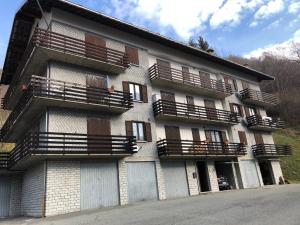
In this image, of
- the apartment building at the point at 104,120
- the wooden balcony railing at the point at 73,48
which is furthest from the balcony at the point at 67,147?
the wooden balcony railing at the point at 73,48

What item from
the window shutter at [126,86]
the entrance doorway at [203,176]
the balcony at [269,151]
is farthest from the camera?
the balcony at [269,151]

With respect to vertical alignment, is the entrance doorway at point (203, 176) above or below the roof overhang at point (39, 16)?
below

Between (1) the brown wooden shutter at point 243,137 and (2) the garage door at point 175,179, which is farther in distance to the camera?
(1) the brown wooden shutter at point 243,137

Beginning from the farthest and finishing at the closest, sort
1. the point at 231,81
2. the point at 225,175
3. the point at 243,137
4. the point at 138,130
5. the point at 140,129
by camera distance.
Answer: the point at 231,81 < the point at 243,137 < the point at 225,175 < the point at 140,129 < the point at 138,130

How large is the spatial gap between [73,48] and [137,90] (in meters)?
6.72

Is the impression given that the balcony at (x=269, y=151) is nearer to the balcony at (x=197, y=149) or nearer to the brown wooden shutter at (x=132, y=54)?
the balcony at (x=197, y=149)

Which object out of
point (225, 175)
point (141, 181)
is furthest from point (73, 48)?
point (225, 175)

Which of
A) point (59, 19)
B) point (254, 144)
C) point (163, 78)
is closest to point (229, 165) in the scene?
point (254, 144)

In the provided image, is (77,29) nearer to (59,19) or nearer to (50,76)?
(59,19)

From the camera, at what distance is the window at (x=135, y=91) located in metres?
23.6

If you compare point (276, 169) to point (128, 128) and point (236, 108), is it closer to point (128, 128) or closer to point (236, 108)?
point (236, 108)

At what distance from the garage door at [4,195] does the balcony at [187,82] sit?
14.9 metres

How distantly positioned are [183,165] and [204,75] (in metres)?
11.6

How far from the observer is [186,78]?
2861cm
